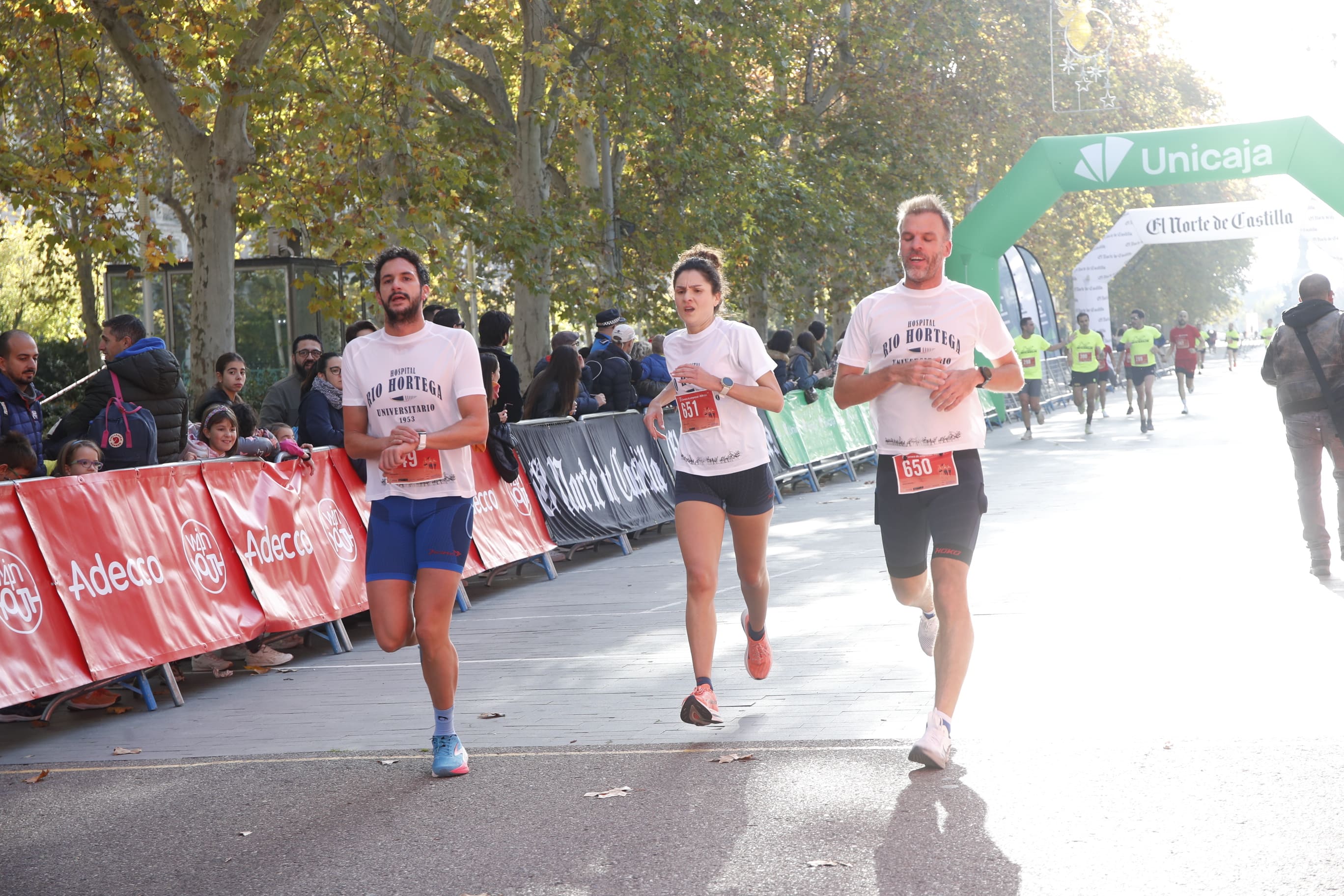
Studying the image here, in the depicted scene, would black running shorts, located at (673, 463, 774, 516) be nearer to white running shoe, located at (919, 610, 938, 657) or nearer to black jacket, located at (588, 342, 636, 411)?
white running shoe, located at (919, 610, 938, 657)

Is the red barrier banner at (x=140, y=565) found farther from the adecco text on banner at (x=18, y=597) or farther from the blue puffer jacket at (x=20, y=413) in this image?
the blue puffer jacket at (x=20, y=413)

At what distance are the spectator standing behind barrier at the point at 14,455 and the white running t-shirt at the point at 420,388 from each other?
3.12m

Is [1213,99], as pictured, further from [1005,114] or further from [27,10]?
[27,10]

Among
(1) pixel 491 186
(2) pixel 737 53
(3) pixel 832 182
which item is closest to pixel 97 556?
(1) pixel 491 186

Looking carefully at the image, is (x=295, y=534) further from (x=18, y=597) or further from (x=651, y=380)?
Answer: (x=651, y=380)

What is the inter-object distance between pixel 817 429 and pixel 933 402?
14.0 meters

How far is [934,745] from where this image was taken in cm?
538

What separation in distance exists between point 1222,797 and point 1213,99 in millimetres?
60438

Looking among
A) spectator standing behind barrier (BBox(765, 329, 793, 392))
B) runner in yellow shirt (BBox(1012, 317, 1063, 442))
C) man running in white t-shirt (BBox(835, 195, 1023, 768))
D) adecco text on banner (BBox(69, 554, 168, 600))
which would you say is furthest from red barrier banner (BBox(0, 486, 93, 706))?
runner in yellow shirt (BBox(1012, 317, 1063, 442))

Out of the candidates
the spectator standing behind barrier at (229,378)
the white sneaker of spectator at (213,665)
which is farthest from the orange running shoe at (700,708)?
the spectator standing behind barrier at (229,378)

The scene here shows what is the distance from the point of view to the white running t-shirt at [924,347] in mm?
5691

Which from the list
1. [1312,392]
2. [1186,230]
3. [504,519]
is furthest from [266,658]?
[1186,230]

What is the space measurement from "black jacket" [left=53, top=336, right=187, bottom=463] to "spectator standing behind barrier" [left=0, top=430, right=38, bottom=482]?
0.61 metres

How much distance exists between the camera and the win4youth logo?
83.1 feet
